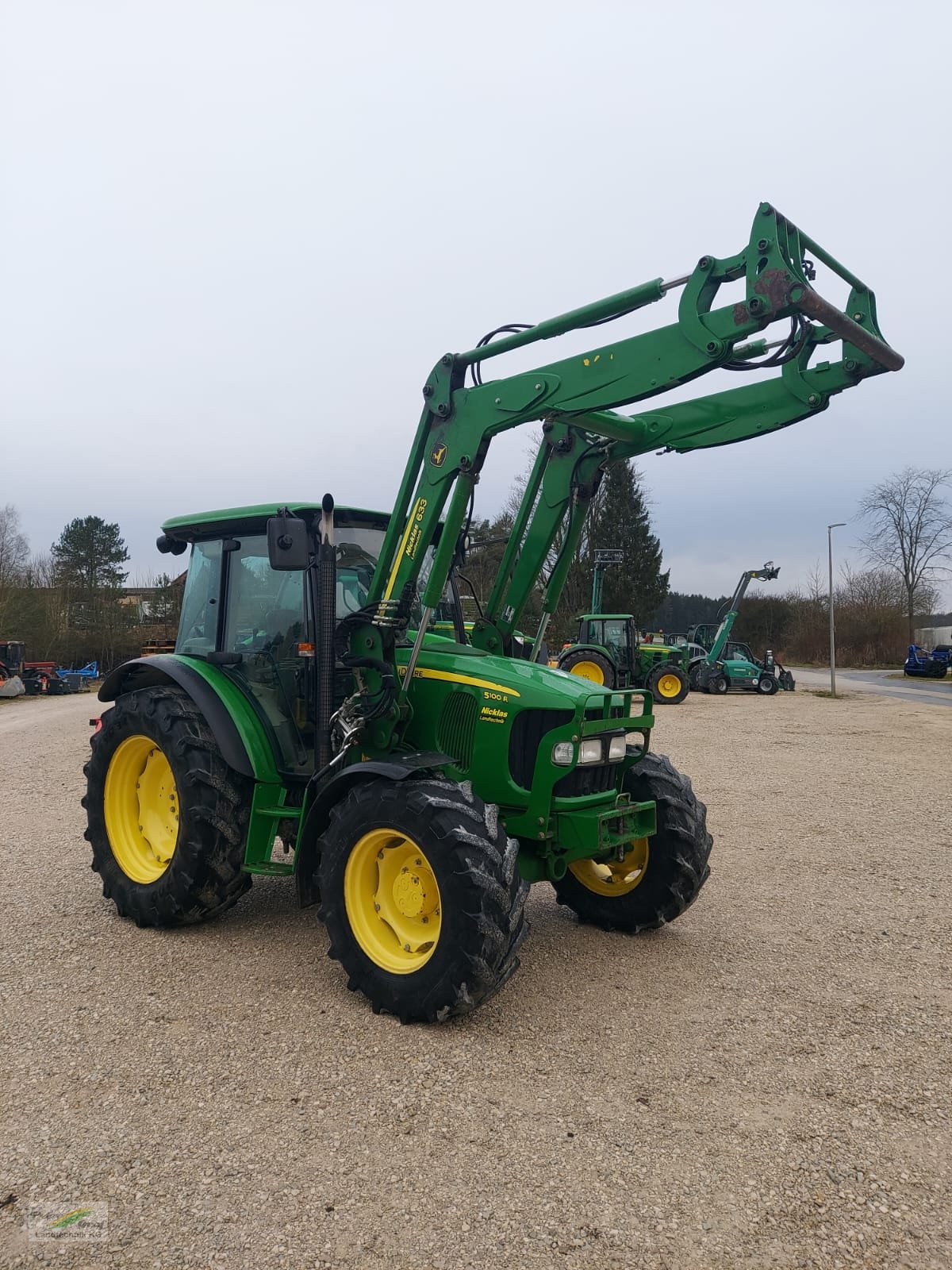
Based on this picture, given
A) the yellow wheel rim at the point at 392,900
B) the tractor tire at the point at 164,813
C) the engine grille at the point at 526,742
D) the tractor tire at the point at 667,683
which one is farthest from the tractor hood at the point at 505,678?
the tractor tire at the point at 667,683

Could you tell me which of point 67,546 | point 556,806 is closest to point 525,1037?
point 556,806

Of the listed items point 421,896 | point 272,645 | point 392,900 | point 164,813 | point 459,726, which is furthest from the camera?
point 164,813

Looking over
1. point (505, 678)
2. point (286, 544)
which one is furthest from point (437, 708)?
point (286, 544)

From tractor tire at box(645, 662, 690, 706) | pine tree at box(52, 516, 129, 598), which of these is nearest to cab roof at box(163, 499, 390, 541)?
tractor tire at box(645, 662, 690, 706)

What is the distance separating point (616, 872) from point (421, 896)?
163 centimetres

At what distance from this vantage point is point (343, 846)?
4.28m

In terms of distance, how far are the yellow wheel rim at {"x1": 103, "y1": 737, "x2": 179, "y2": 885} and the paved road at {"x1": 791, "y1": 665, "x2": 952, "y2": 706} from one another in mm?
22743

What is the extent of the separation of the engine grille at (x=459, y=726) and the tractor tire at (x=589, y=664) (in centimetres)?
1618

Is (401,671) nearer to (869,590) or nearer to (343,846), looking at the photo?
(343,846)

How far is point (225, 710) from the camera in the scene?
16.8 feet

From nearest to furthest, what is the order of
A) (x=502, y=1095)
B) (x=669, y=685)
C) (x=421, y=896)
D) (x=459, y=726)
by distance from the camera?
(x=502, y=1095), (x=421, y=896), (x=459, y=726), (x=669, y=685)

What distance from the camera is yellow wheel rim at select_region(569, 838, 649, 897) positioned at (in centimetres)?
523

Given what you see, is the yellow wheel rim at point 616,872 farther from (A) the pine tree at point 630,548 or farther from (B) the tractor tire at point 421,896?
(A) the pine tree at point 630,548

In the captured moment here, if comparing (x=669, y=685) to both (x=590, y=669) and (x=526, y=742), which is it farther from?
(x=526, y=742)
